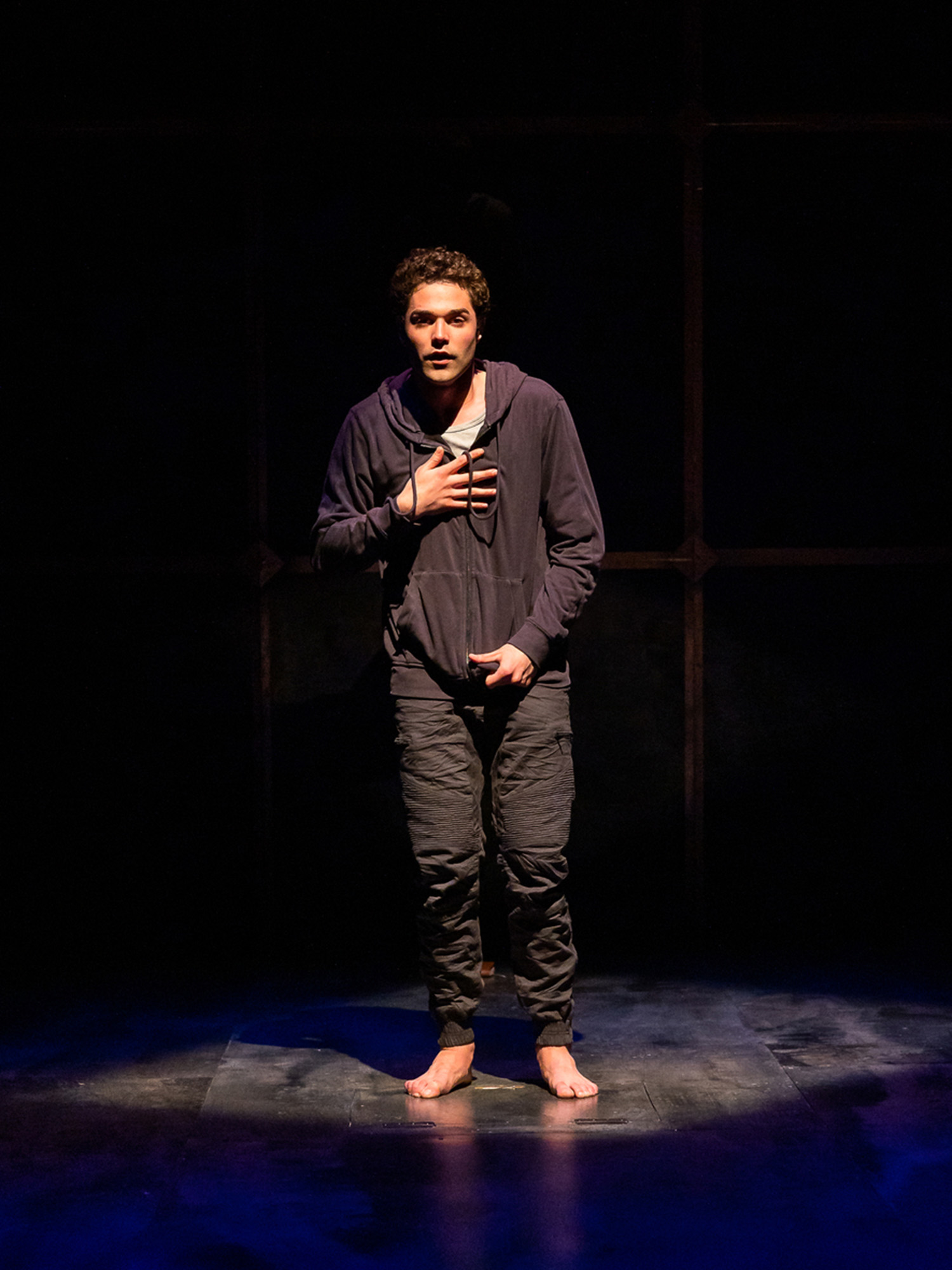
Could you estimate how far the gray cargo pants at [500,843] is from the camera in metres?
3.44

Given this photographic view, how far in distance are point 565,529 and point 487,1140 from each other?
1.35m

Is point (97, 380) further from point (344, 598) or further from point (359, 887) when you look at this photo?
point (359, 887)

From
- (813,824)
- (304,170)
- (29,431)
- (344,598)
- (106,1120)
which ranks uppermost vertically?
(304,170)

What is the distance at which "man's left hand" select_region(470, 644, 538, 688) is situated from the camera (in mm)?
3350

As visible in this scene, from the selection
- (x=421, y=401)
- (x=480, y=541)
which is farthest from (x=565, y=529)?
(x=421, y=401)

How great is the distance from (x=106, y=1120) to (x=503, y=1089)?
2.89 feet

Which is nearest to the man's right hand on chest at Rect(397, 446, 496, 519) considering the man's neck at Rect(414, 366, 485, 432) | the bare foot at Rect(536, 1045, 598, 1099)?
the man's neck at Rect(414, 366, 485, 432)

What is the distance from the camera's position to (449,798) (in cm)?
345

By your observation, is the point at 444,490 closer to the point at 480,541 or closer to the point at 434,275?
the point at 480,541

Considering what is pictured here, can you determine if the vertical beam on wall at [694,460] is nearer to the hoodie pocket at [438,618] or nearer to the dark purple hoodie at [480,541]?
the dark purple hoodie at [480,541]

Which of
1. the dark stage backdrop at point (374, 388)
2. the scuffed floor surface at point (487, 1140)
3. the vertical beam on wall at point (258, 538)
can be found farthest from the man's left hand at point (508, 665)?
the vertical beam on wall at point (258, 538)

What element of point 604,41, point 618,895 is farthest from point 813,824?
point 604,41

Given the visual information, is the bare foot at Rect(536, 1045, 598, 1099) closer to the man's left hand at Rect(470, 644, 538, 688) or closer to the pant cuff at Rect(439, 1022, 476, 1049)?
the pant cuff at Rect(439, 1022, 476, 1049)

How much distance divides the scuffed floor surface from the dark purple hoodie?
954mm
